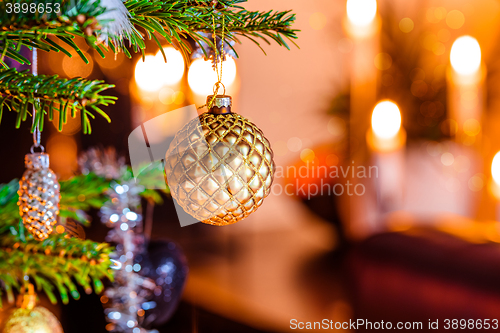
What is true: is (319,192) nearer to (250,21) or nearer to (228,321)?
(228,321)

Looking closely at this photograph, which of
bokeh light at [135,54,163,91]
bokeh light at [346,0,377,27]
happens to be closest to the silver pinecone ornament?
bokeh light at [135,54,163,91]

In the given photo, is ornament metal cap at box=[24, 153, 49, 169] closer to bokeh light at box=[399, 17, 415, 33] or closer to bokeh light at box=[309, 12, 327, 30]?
bokeh light at box=[309, 12, 327, 30]

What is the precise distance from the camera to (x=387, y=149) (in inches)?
56.8

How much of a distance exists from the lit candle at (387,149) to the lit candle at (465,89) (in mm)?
282

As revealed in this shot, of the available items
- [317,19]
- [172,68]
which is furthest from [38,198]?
[317,19]

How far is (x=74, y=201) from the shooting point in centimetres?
52

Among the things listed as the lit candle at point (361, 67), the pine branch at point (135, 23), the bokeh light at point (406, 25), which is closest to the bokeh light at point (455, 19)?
the bokeh light at point (406, 25)

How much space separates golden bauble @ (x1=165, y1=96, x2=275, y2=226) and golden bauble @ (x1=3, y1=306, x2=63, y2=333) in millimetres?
264

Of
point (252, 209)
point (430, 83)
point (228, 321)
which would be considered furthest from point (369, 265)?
point (430, 83)

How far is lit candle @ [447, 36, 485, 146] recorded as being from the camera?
5.09 ft

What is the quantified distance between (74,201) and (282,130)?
1.74 metres

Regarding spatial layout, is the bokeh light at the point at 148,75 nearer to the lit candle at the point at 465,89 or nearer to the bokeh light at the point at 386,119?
the bokeh light at the point at 386,119

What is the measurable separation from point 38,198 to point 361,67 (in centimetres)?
184

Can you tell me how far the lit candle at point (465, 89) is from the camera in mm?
1551
